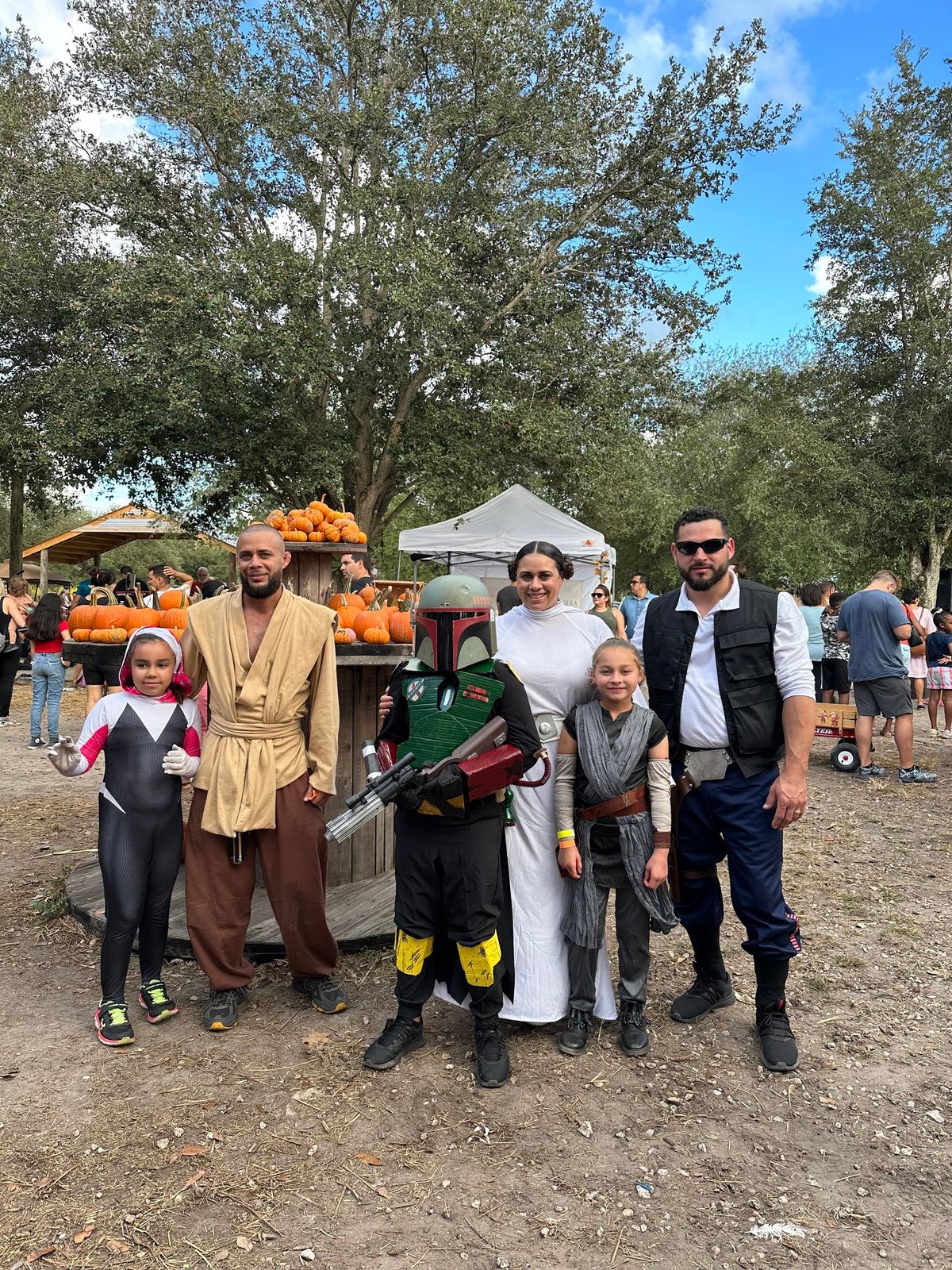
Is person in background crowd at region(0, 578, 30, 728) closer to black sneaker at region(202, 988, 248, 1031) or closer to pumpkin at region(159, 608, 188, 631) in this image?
pumpkin at region(159, 608, 188, 631)

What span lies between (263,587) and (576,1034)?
2.26 m

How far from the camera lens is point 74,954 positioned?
4531mm

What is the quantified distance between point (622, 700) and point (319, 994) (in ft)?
6.23

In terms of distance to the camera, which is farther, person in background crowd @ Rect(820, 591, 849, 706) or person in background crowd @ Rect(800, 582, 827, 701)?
person in background crowd @ Rect(820, 591, 849, 706)

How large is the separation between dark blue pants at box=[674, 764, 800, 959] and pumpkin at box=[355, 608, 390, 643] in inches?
80.4

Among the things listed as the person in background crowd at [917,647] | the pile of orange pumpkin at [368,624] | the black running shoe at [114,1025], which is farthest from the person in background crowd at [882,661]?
the black running shoe at [114,1025]

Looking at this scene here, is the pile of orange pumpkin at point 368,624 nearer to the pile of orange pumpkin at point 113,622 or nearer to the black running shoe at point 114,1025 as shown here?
the pile of orange pumpkin at point 113,622

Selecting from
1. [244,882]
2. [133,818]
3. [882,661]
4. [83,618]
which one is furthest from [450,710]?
[882,661]

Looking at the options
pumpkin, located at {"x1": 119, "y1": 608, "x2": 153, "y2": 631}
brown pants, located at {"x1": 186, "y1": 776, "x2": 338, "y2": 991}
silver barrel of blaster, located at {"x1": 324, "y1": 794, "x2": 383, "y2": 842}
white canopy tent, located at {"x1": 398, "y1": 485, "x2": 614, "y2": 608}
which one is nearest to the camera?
silver barrel of blaster, located at {"x1": 324, "y1": 794, "x2": 383, "y2": 842}

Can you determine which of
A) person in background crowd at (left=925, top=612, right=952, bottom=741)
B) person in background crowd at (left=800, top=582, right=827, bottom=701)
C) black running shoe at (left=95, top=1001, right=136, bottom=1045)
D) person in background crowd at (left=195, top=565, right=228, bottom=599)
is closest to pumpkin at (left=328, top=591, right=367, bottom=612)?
black running shoe at (left=95, top=1001, right=136, bottom=1045)

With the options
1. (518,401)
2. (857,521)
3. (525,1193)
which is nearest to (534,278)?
(518,401)

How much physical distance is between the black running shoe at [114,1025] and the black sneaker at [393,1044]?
983 millimetres

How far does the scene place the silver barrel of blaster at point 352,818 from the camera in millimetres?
3076

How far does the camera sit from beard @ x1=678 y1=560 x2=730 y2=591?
11.5 feet
